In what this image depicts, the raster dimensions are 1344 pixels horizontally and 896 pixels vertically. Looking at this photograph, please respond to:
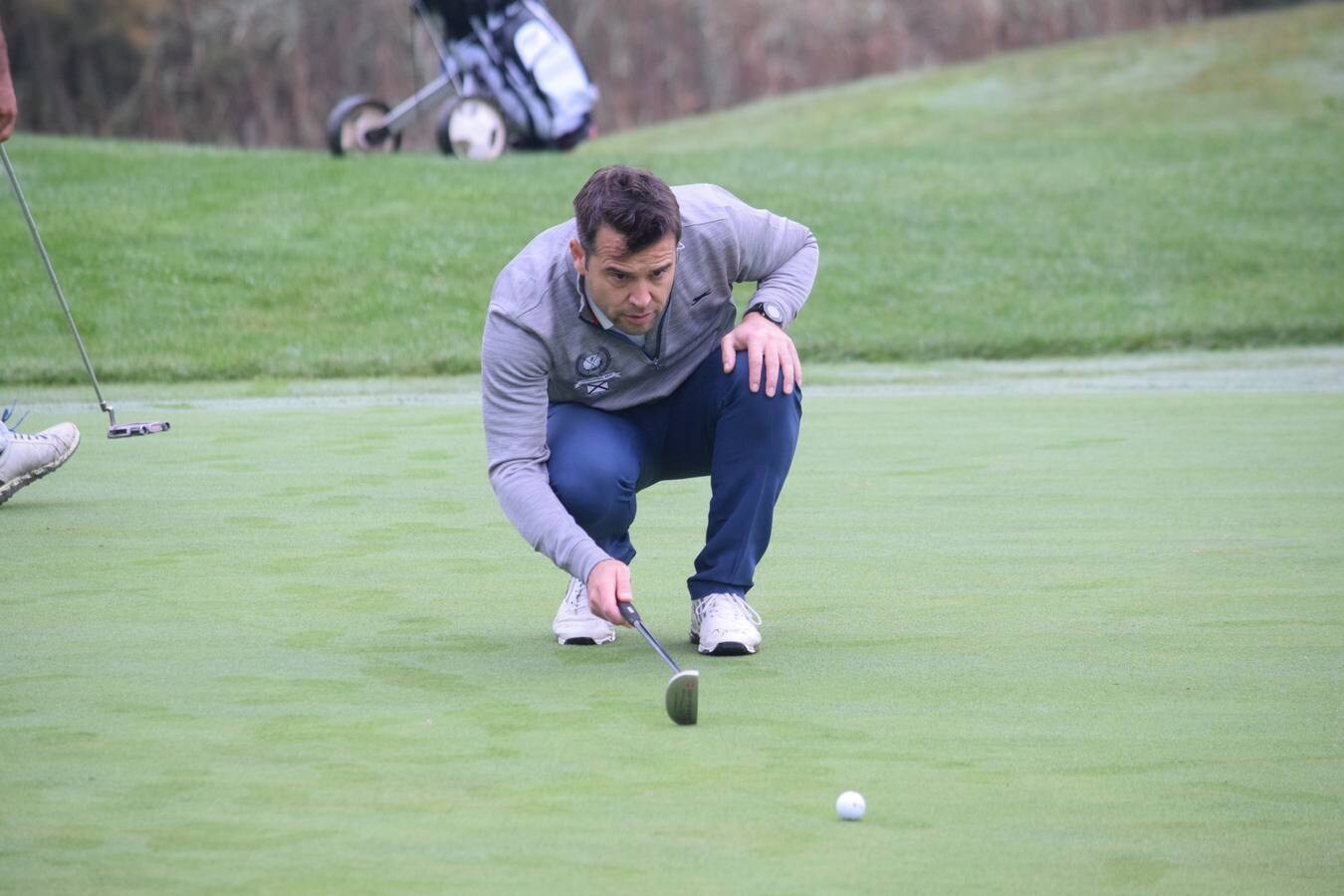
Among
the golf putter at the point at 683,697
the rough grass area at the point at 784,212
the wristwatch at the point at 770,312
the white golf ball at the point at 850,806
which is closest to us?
the white golf ball at the point at 850,806

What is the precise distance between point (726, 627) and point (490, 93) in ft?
49.7

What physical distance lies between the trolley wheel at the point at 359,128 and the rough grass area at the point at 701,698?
11538 millimetres

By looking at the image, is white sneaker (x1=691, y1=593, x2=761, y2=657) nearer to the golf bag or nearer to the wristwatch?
the wristwatch

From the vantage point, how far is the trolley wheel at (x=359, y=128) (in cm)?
1852

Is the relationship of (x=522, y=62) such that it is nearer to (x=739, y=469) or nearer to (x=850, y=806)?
(x=739, y=469)

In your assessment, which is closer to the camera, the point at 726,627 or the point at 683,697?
the point at 683,697

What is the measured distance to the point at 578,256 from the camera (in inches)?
161

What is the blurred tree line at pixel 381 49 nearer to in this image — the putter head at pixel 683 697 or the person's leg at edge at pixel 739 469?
the person's leg at edge at pixel 739 469

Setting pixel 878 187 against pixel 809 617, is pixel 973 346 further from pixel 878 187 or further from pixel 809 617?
pixel 809 617

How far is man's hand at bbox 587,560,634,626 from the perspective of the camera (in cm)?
378

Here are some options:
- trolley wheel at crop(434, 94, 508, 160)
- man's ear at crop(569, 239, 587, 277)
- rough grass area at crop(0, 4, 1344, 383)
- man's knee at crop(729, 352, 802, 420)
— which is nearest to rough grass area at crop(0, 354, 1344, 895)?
man's knee at crop(729, 352, 802, 420)

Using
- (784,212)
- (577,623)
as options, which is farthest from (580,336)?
(784,212)

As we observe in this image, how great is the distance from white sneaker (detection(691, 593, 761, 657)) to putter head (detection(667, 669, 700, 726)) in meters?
0.66

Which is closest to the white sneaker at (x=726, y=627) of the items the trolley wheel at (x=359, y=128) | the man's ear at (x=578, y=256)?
the man's ear at (x=578, y=256)
